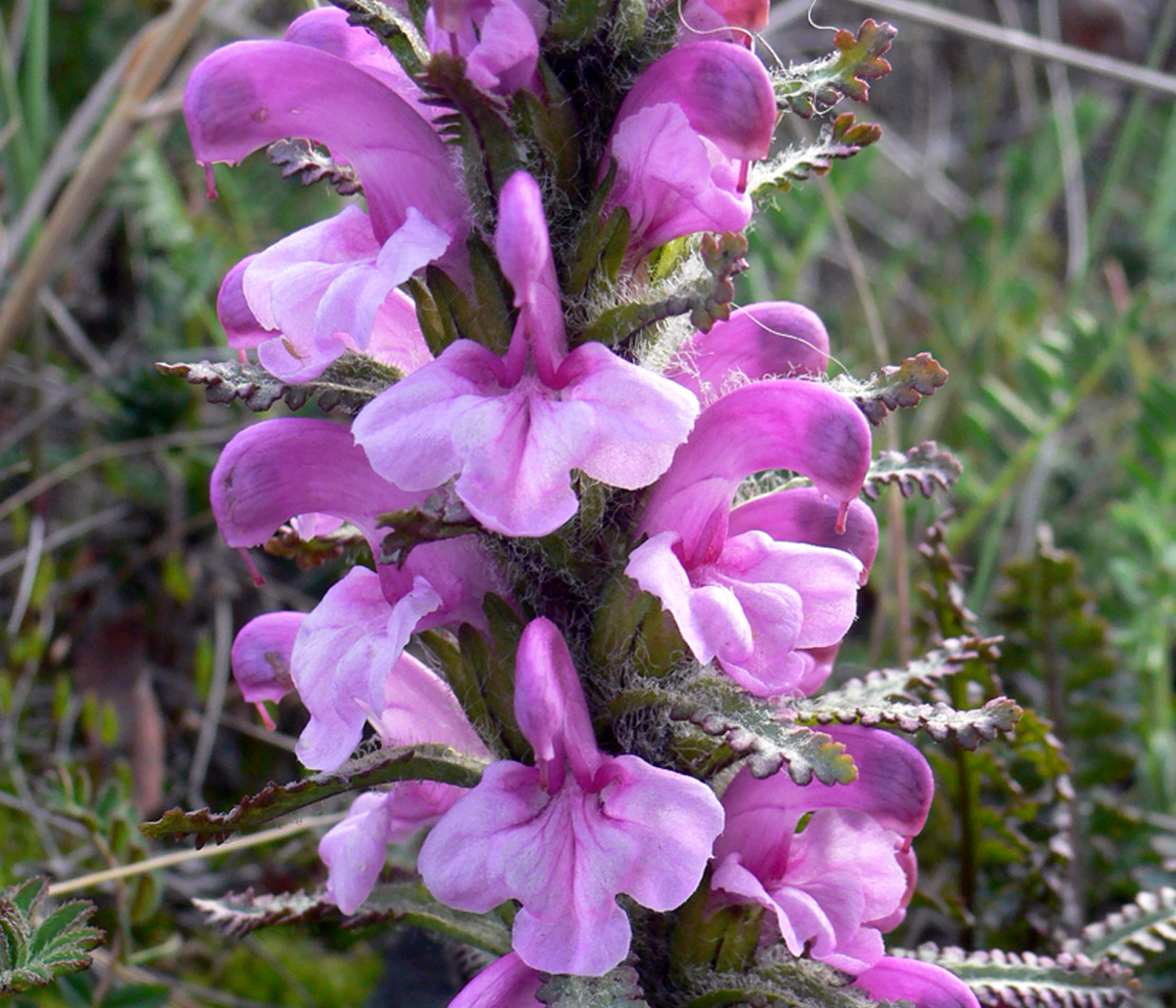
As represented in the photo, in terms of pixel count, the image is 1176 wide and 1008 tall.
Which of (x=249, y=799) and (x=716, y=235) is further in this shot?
(x=716, y=235)

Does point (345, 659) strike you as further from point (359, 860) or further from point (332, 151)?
point (332, 151)

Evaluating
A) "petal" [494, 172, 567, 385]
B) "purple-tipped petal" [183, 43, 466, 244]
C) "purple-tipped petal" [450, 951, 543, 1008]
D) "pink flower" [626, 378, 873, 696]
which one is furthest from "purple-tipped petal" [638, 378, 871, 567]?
"purple-tipped petal" [450, 951, 543, 1008]

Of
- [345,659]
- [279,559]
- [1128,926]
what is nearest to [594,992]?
[345,659]

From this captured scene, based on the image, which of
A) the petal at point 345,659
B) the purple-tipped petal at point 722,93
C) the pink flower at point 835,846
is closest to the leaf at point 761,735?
the pink flower at point 835,846

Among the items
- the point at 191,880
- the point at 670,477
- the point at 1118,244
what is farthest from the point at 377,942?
the point at 1118,244

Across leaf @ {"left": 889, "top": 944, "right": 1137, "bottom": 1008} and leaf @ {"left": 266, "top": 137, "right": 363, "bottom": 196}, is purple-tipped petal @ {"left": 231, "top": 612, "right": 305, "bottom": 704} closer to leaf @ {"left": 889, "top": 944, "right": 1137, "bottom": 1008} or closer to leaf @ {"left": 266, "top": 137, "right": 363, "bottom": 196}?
leaf @ {"left": 266, "top": 137, "right": 363, "bottom": 196}

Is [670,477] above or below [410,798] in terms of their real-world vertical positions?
above

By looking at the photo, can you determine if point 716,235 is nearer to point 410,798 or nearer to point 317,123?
point 317,123

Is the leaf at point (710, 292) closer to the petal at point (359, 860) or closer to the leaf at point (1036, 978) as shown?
the petal at point (359, 860)
